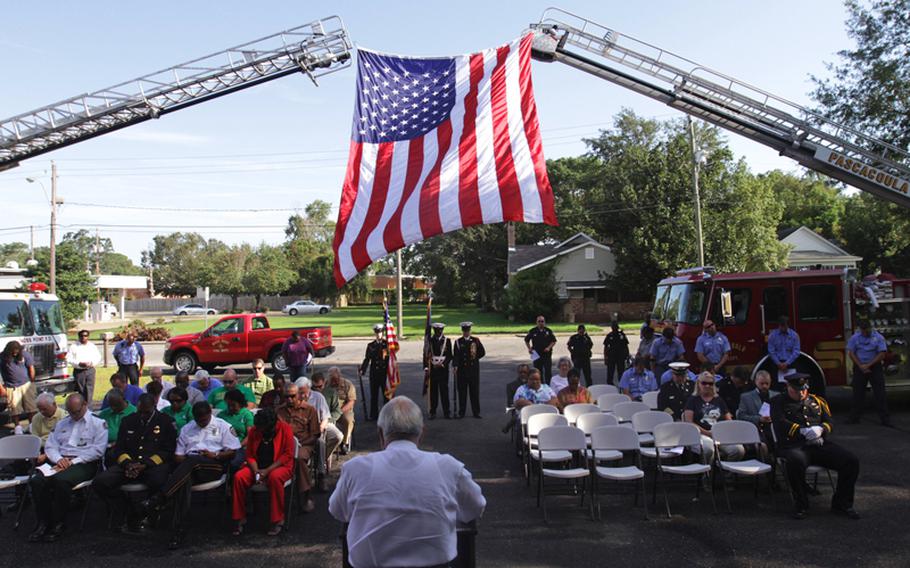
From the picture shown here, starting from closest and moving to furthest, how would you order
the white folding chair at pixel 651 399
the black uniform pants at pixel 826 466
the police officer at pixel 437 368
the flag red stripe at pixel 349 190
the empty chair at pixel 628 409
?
the black uniform pants at pixel 826 466 → the flag red stripe at pixel 349 190 → the empty chair at pixel 628 409 → the white folding chair at pixel 651 399 → the police officer at pixel 437 368

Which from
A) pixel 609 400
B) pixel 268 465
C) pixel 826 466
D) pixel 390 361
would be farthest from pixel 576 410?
pixel 268 465

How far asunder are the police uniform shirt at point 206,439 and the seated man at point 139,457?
144mm

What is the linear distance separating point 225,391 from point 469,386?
14.4ft

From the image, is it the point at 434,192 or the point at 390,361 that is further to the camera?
the point at 390,361

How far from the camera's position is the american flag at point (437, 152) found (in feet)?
22.4

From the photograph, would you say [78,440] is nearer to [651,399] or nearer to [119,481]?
[119,481]

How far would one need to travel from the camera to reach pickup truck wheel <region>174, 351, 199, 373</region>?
18.3 metres

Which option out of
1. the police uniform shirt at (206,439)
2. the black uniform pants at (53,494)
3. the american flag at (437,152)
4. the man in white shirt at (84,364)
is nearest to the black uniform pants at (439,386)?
the american flag at (437,152)

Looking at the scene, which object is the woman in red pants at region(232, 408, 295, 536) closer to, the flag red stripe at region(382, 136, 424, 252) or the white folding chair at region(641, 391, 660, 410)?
the flag red stripe at region(382, 136, 424, 252)

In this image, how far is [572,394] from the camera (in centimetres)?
882

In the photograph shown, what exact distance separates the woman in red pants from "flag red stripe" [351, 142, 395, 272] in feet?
6.18

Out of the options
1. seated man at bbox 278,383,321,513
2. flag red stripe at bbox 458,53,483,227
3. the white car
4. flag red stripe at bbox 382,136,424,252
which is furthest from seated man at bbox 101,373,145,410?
the white car

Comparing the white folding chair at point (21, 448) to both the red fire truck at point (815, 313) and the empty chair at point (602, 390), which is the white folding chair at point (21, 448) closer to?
the empty chair at point (602, 390)

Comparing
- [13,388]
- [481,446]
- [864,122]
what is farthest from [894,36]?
[13,388]
